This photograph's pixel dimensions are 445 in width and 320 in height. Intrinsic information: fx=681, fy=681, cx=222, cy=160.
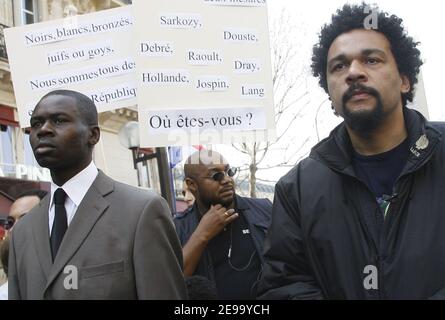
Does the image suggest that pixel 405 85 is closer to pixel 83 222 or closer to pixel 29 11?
pixel 83 222

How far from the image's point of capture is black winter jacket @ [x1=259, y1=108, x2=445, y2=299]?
2432 millimetres

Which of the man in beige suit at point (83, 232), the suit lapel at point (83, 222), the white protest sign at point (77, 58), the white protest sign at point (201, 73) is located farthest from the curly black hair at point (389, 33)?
the white protest sign at point (77, 58)

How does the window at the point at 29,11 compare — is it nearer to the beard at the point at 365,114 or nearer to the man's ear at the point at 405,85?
the man's ear at the point at 405,85

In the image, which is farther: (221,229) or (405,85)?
(221,229)

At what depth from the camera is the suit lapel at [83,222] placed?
104 inches

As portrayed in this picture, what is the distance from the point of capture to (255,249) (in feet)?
12.0

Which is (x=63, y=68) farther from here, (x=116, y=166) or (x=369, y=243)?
(x=116, y=166)

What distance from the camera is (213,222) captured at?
12.1 feet

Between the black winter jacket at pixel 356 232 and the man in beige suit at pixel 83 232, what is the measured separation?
0.45m

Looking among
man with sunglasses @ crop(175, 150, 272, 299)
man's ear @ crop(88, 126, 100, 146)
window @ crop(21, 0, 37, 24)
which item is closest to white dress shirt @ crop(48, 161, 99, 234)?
man's ear @ crop(88, 126, 100, 146)

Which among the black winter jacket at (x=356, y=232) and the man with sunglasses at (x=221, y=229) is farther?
the man with sunglasses at (x=221, y=229)

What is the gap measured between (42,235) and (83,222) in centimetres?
21

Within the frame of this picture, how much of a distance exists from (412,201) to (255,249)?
1.29 meters

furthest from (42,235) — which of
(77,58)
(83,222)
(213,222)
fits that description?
(77,58)
